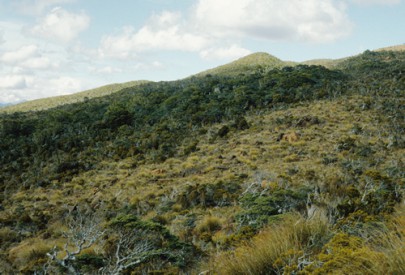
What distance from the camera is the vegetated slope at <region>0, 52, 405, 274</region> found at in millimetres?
3994

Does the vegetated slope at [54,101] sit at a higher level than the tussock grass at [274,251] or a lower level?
higher

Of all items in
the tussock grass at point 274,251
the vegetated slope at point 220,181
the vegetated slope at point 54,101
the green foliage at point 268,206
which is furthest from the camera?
the vegetated slope at point 54,101

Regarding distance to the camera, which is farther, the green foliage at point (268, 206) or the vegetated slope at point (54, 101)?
the vegetated slope at point (54, 101)

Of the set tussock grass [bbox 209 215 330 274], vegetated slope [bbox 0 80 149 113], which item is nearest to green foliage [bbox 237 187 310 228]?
tussock grass [bbox 209 215 330 274]

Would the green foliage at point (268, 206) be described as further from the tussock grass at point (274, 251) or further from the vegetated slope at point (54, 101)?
the vegetated slope at point (54, 101)

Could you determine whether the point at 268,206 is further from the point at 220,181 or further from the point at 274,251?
the point at 220,181

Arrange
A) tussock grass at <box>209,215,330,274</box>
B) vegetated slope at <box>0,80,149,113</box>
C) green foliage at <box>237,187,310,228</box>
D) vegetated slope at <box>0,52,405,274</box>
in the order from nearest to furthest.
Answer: tussock grass at <box>209,215,330,274</box>, vegetated slope at <box>0,52,405,274</box>, green foliage at <box>237,187,310,228</box>, vegetated slope at <box>0,80,149,113</box>

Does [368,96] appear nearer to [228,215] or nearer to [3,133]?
[228,215]

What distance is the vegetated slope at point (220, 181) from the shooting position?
13.1 ft

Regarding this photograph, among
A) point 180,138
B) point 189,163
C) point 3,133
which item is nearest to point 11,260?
point 189,163

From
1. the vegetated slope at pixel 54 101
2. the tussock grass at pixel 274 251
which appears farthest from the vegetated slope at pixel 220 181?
the vegetated slope at pixel 54 101

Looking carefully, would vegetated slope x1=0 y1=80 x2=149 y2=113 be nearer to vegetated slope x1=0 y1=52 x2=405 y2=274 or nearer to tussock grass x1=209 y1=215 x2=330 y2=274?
vegetated slope x1=0 y1=52 x2=405 y2=274

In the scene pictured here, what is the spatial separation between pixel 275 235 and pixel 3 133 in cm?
3293

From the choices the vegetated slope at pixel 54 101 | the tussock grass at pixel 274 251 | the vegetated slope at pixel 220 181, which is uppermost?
the vegetated slope at pixel 54 101
